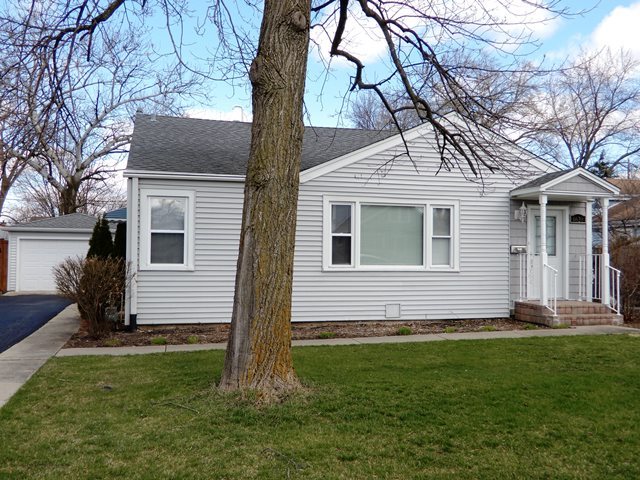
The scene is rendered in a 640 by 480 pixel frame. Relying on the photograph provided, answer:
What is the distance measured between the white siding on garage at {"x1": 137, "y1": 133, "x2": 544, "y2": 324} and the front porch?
409 millimetres

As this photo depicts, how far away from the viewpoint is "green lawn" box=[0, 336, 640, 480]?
3980 millimetres

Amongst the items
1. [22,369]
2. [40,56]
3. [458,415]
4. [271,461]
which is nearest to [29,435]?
[271,461]

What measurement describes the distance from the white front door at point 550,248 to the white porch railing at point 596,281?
38cm

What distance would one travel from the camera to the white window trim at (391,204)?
11164 millimetres

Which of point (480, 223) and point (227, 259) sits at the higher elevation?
point (480, 223)

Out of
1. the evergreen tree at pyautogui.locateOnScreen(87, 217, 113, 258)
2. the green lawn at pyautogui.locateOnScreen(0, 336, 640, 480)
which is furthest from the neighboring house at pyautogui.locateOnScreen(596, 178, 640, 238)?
the evergreen tree at pyautogui.locateOnScreen(87, 217, 113, 258)

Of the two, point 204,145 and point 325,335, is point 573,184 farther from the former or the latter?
point 204,145

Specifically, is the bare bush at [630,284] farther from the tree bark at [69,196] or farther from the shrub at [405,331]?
the tree bark at [69,196]

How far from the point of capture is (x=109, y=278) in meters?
9.55

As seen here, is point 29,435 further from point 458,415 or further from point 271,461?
point 458,415

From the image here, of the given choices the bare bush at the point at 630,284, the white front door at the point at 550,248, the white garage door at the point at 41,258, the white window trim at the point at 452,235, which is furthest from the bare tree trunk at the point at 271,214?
the white garage door at the point at 41,258

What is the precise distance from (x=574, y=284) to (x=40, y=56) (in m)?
11.1

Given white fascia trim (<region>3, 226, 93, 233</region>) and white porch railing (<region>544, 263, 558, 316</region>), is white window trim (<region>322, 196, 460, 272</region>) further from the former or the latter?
white fascia trim (<region>3, 226, 93, 233</region>)

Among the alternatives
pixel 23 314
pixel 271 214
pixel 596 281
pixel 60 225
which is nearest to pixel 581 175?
pixel 596 281
